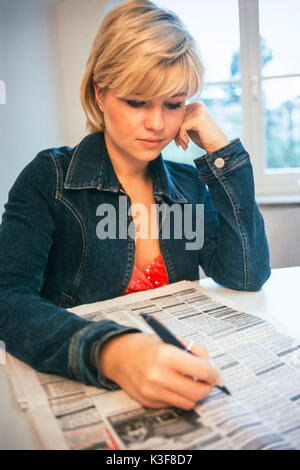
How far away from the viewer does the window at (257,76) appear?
7.11ft

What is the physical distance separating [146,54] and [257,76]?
1.53 meters

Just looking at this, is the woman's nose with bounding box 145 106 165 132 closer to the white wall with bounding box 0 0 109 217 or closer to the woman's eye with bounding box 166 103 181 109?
the woman's eye with bounding box 166 103 181 109

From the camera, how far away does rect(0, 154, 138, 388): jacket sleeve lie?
Result: 62 cm

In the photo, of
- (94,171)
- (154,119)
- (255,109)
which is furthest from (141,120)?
(255,109)

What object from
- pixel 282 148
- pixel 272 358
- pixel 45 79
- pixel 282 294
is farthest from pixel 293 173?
pixel 272 358

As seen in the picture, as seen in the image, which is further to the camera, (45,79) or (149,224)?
(45,79)

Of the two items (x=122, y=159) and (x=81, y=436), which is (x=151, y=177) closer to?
(x=122, y=159)

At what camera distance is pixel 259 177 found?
7.67ft

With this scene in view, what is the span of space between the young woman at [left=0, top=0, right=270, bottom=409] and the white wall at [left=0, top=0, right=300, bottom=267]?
0.62 metres

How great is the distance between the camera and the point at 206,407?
1.83ft

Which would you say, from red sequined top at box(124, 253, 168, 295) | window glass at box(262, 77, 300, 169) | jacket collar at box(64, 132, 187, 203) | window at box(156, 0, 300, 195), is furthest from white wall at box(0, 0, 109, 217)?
window glass at box(262, 77, 300, 169)

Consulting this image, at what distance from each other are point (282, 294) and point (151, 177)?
17.3 inches

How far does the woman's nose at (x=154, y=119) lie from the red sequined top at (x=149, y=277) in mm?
324
